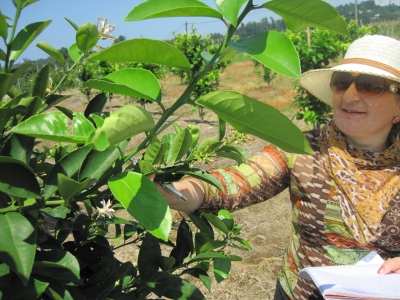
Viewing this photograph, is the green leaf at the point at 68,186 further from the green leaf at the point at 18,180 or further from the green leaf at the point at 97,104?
the green leaf at the point at 97,104

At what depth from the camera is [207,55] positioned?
0.70m

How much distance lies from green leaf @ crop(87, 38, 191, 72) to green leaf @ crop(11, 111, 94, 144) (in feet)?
0.32

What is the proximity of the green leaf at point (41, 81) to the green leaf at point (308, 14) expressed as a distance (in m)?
0.50

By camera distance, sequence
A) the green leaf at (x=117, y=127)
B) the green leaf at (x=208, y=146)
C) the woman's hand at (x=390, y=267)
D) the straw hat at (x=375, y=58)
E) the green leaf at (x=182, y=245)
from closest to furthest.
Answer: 1. the green leaf at (x=117, y=127)
2. the green leaf at (x=208, y=146)
3. the green leaf at (x=182, y=245)
4. the woman's hand at (x=390, y=267)
5. the straw hat at (x=375, y=58)

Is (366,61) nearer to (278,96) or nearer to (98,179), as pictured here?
(98,179)

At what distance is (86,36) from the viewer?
0.76 m

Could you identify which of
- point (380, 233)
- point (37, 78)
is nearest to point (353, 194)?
point (380, 233)

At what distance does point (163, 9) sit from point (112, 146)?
24cm

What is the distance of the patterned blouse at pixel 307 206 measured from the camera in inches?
57.1

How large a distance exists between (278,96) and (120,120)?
1534 centimetres

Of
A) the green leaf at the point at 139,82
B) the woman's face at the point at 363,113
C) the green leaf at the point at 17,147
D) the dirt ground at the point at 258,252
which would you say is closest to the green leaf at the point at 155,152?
the green leaf at the point at 139,82

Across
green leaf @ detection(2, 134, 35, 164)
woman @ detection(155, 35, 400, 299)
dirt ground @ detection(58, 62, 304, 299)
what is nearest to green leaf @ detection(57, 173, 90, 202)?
green leaf @ detection(2, 134, 35, 164)

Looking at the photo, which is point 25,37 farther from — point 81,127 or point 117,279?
point 117,279

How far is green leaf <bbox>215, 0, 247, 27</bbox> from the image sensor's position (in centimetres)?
55
